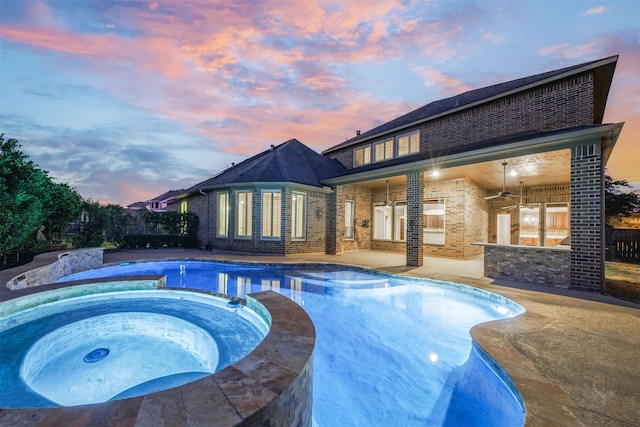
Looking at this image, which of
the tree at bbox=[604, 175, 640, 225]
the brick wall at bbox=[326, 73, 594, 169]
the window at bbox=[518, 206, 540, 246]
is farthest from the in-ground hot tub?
the tree at bbox=[604, 175, 640, 225]

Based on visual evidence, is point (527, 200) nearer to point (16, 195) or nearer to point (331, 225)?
point (331, 225)

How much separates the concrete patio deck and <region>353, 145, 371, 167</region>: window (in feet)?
33.8

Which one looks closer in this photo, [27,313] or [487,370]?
[487,370]

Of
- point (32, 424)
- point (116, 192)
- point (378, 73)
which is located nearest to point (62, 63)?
point (378, 73)

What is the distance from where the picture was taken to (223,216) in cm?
1311

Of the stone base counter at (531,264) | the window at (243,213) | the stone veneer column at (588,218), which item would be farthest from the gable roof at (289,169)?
the stone veneer column at (588,218)

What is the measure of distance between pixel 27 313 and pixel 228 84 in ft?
34.7

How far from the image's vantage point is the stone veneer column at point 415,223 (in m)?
9.12

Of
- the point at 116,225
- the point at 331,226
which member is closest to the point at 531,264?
the point at 331,226

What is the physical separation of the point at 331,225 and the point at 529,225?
9.36 metres

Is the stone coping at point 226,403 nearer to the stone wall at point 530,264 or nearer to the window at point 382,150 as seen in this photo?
the stone wall at point 530,264

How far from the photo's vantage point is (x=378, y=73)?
11.0 m

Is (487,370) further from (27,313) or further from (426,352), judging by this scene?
(27,313)

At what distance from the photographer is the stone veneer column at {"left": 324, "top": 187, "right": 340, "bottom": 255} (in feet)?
41.0
